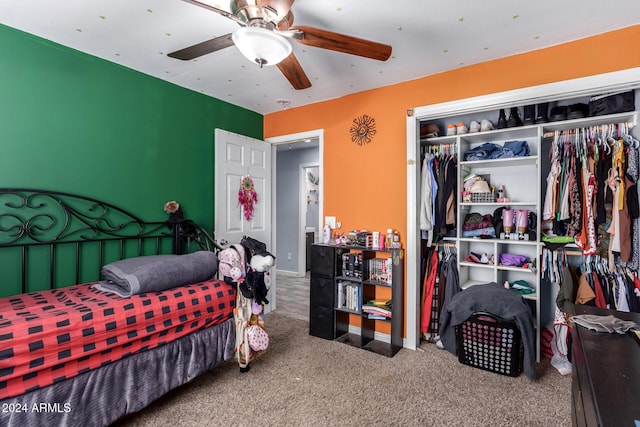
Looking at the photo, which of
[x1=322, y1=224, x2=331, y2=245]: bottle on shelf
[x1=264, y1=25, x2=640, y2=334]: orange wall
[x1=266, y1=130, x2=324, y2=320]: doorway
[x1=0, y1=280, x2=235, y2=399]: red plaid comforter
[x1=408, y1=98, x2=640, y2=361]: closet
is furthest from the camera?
[x1=266, y1=130, x2=324, y2=320]: doorway

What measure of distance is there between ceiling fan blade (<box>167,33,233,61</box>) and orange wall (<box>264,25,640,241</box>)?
179 cm

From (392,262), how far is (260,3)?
6.99 ft

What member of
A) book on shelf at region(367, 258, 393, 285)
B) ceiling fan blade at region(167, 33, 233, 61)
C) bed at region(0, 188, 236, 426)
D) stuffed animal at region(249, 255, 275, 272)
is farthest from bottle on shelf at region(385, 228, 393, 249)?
ceiling fan blade at region(167, 33, 233, 61)

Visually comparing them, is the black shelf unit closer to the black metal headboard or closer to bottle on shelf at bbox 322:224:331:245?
bottle on shelf at bbox 322:224:331:245

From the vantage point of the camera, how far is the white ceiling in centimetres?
186

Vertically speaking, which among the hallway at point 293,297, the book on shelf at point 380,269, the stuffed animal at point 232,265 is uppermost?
the stuffed animal at point 232,265

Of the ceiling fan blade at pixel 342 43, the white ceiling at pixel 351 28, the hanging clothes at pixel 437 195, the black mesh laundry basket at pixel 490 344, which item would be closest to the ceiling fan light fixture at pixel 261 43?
the ceiling fan blade at pixel 342 43

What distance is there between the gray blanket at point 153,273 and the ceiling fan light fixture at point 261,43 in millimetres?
1430

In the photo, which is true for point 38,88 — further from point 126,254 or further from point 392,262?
point 392,262

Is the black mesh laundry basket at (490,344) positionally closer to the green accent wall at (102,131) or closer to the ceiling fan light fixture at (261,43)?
the ceiling fan light fixture at (261,43)

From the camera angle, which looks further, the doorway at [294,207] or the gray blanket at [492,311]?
the doorway at [294,207]

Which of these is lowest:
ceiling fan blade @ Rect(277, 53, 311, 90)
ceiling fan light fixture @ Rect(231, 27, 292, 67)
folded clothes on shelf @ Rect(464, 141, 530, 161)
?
folded clothes on shelf @ Rect(464, 141, 530, 161)

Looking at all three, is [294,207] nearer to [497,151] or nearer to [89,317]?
[497,151]

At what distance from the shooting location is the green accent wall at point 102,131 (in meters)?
2.10
